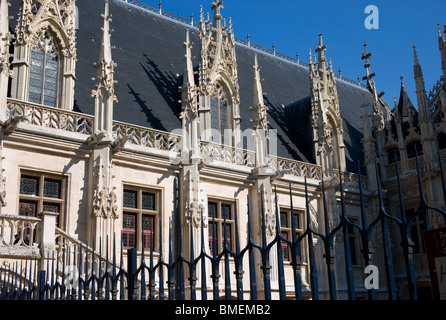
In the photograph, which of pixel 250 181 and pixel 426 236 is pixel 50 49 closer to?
pixel 250 181

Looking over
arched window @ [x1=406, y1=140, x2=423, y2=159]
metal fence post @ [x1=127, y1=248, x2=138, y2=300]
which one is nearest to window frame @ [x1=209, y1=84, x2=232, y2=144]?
arched window @ [x1=406, y1=140, x2=423, y2=159]

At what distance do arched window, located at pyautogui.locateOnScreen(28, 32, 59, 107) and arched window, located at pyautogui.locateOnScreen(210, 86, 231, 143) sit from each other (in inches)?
209

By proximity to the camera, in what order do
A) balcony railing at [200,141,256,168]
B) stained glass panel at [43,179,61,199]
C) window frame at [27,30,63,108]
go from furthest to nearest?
1. balcony railing at [200,141,256,168]
2. window frame at [27,30,63,108]
3. stained glass panel at [43,179,61,199]

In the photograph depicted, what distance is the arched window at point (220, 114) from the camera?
1695 cm

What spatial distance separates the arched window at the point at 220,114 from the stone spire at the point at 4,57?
22.4 feet

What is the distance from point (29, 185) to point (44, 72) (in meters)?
3.40

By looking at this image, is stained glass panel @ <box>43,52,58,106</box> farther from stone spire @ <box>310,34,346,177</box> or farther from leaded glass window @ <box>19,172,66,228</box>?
stone spire @ <box>310,34,346,177</box>

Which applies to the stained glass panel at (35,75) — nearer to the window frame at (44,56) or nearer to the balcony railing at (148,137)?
the window frame at (44,56)

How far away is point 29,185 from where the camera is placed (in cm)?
1224

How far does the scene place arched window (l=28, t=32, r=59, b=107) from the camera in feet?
44.4

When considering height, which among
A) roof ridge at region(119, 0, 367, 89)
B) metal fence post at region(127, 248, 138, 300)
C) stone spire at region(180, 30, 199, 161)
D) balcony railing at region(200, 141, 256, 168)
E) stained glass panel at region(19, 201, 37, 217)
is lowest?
metal fence post at region(127, 248, 138, 300)

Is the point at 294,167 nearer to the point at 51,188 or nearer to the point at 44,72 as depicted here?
the point at 51,188

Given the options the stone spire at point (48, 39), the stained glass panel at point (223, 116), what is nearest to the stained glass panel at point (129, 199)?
the stone spire at point (48, 39)
